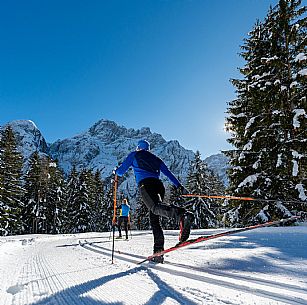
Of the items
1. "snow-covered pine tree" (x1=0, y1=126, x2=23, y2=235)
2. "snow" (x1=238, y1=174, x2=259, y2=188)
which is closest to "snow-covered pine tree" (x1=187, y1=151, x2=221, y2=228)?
"snow" (x1=238, y1=174, x2=259, y2=188)

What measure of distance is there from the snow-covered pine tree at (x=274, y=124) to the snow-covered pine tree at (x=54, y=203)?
32466mm

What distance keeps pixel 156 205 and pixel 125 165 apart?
3.38 feet

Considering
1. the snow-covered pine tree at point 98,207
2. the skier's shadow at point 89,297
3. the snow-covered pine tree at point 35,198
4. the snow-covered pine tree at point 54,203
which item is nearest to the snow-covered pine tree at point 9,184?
the snow-covered pine tree at point 35,198

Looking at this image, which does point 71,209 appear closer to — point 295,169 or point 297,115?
point 295,169

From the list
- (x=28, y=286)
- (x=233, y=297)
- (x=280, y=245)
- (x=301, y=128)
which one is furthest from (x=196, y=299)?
(x=301, y=128)

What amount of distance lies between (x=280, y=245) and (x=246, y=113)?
1109cm

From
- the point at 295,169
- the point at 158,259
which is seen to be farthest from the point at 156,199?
the point at 295,169

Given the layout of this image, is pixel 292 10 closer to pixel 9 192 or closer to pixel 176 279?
pixel 176 279

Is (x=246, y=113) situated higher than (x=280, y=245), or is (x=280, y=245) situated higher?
(x=246, y=113)

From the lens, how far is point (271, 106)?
1302 centimetres

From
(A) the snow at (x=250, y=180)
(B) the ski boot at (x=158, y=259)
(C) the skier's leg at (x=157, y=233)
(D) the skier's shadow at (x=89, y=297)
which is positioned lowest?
(D) the skier's shadow at (x=89, y=297)

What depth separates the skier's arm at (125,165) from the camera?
448 centimetres

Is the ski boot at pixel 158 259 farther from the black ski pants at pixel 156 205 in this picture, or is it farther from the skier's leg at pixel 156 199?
the skier's leg at pixel 156 199

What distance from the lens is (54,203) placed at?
39.6 metres
